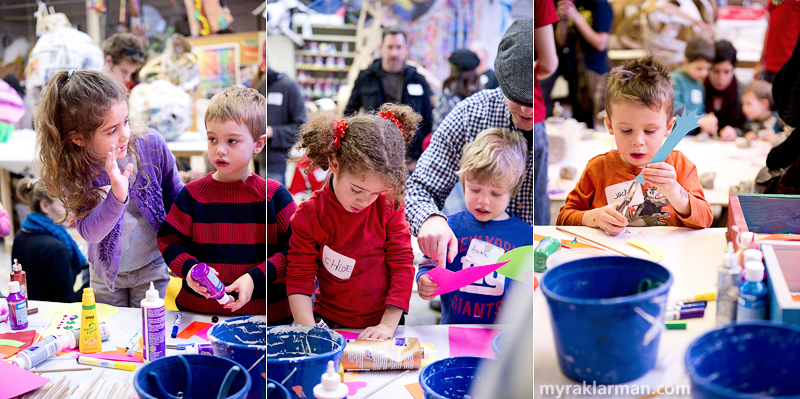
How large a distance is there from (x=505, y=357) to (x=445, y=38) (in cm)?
81

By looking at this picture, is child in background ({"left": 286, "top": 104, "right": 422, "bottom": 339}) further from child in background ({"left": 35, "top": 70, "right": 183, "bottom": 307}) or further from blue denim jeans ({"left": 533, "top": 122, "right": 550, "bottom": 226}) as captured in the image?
child in background ({"left": 35, "top": 70, "right": 183, "bottom": 307})

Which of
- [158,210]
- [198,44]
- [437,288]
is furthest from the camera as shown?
[198,44]

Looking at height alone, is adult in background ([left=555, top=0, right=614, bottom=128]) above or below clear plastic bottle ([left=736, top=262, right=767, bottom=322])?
above

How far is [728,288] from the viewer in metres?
1.36

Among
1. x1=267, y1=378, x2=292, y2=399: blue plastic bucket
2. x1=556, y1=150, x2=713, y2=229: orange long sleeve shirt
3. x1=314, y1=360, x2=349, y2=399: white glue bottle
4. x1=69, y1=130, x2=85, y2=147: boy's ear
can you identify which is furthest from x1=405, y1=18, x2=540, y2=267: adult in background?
x1=69, y1=130, x2=85, y2=147: boy's ear

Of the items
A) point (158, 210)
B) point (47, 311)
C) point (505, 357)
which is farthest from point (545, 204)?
point (47, 311)

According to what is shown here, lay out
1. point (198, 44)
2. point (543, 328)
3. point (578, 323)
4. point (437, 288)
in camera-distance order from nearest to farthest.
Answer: point (578, 323)
point (543, 328)
point (437, 288)
point (198, 44)

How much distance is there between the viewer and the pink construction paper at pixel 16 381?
1.58 meters

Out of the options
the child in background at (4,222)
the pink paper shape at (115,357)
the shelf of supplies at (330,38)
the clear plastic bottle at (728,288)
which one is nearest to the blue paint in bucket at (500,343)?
the clear plastic bottle at (728,288)

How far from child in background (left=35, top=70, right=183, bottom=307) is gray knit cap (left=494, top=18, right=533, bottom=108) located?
99 cm

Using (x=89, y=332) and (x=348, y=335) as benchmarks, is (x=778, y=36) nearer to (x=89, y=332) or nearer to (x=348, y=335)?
(x=348, y=335)

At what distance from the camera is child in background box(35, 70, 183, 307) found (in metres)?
1.71

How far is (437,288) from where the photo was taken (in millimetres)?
1555

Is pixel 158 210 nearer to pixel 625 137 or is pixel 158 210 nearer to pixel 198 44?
pixel 198 44
